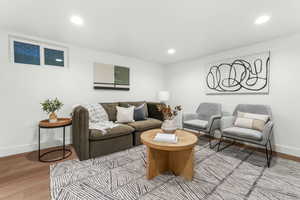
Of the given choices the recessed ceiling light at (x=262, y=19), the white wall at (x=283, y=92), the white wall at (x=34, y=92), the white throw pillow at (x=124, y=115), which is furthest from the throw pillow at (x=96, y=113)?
the recessed ceiling light at (x=262, y=19)

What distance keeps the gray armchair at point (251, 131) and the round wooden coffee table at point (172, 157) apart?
1.01 m

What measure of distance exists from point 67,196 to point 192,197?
1.32 meters

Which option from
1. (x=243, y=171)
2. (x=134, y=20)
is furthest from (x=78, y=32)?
(x=243, y=171)

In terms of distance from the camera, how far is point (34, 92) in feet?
8.21

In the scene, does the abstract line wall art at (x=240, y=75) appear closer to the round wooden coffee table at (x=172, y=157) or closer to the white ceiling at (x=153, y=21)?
the white ceiling at (x=153, y=21)

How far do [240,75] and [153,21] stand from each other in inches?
89.9

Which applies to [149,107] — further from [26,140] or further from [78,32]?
[26,140]

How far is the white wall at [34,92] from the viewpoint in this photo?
2.28 meters

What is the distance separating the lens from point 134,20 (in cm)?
195

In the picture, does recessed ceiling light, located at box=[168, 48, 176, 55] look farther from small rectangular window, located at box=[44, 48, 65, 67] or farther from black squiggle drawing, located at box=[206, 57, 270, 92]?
small rectangular window, located at box=[44, 48, 65, 67]

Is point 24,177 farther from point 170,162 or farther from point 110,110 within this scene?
point 170,162

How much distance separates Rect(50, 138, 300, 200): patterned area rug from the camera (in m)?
1.44

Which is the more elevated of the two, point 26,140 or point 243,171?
point 26,140

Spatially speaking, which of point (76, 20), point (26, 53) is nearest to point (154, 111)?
point (76, 20)
